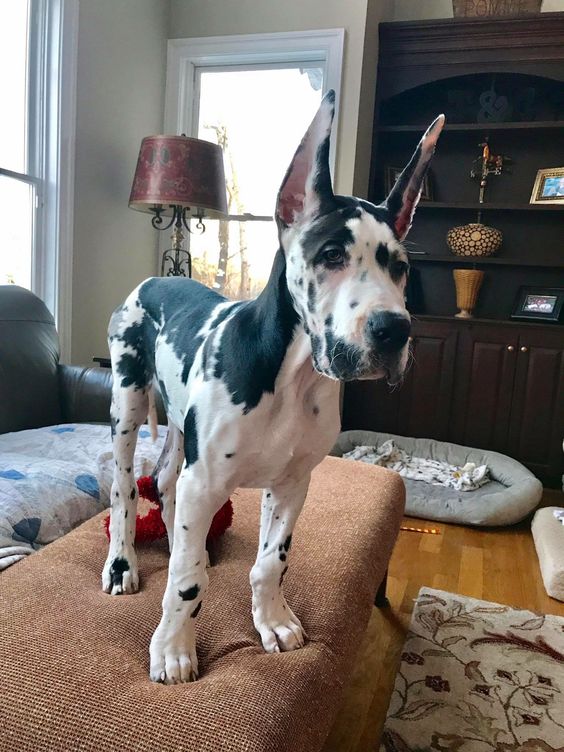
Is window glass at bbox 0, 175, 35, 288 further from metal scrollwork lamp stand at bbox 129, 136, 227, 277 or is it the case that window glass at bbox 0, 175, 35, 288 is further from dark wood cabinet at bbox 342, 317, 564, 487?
dark wood cabinet at bbox 342, 317, 564, 487

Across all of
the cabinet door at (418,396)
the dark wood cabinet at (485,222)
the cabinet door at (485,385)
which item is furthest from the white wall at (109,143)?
the cabinet door at (485,385)

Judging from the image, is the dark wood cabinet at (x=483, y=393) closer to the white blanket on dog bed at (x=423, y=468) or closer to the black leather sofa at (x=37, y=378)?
the white blanket on dog bed at (x=423, y=468)

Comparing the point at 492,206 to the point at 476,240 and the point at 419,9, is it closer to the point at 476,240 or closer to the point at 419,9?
the point at 476,240

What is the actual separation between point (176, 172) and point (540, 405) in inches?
90.2

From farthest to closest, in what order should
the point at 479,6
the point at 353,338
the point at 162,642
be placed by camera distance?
the point at 479,6
the point at 162,642
the point at 353,338

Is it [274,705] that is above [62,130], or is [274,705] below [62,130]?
below

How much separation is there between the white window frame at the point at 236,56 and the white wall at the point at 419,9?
745 millimetres

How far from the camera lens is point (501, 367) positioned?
3477mm

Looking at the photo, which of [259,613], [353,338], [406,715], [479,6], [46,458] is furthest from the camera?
[479,6]

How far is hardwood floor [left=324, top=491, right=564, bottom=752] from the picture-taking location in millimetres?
1508

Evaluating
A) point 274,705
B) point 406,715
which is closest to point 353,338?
point 274,705

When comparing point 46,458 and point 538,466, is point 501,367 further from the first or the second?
point 46,458

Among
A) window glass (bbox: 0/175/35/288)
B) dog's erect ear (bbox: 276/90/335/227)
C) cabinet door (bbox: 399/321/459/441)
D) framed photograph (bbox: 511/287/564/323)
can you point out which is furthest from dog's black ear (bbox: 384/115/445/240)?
framed photograph (bbox: 511/287/564/323)

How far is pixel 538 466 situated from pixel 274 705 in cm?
295
